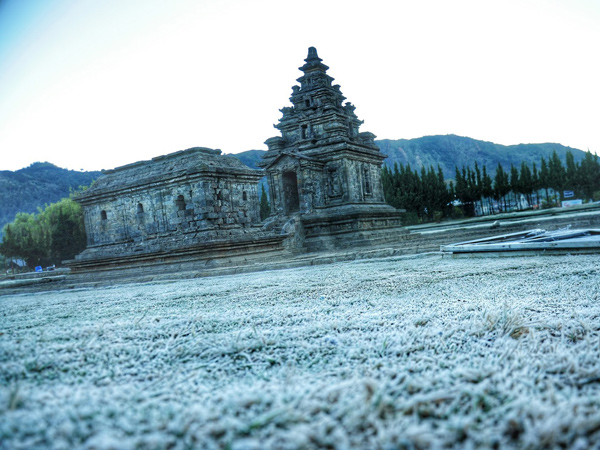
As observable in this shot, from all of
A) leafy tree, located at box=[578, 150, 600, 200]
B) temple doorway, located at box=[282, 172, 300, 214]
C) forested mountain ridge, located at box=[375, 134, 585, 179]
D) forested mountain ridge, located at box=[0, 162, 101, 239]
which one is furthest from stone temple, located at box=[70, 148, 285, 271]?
forested mountain ridge, located at box=[375, 134, 585, 179]

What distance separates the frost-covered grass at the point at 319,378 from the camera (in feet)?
3.52

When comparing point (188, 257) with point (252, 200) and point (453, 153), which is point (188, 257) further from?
point (453, 153)

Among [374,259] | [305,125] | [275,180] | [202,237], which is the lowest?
[374,259]

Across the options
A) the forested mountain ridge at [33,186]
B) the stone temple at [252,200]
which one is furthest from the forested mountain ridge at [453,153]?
the stone temple at [252,200]

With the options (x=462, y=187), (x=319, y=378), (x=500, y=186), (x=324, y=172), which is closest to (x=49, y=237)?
(x=324, y=172)

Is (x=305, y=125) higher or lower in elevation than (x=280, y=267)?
higher

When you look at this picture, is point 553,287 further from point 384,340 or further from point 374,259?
point 374,259

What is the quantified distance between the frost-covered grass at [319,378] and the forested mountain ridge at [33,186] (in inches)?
3733

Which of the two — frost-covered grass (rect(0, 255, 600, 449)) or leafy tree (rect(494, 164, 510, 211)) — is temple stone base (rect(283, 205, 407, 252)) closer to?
frost-covered grass (rect(0, 255, 600, 449))

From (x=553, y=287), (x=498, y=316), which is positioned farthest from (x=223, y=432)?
(x=553, y=287)

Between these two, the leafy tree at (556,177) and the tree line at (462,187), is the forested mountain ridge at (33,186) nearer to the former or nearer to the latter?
the tree line at (462,187)

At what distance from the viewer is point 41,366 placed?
173 cm

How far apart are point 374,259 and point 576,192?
36.4 metres

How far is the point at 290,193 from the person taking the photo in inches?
813
